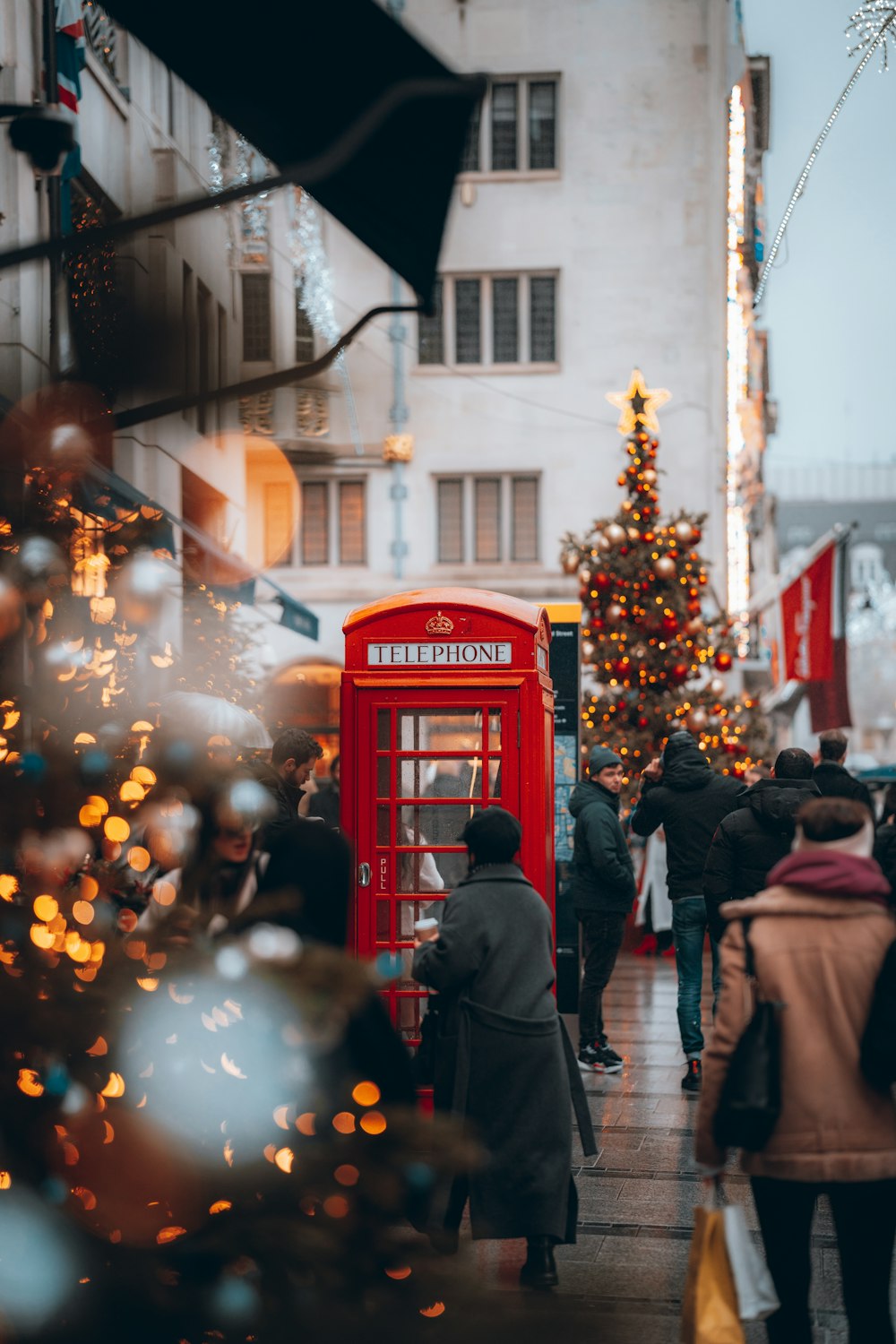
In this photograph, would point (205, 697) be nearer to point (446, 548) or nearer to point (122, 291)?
point (122, 291)

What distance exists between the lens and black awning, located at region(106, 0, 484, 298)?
13.7 feet

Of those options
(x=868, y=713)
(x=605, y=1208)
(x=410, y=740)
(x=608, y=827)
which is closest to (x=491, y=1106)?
(x=605, y=1208)

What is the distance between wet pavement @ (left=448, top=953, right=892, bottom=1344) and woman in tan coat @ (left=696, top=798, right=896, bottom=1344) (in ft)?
1.94

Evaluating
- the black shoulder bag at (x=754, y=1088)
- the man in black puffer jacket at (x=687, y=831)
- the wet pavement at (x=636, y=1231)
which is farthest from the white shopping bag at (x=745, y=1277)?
the man in black puffer jacket at (x=687, y=831)

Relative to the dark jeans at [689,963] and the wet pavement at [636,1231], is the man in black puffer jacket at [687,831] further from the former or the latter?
the wet pavement at [636,1231]

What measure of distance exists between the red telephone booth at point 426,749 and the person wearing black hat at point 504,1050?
2364 mm

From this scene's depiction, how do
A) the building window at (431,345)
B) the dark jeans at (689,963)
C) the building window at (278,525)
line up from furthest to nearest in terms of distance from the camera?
the building window at (431,345)
the building window at (278,525)
the dark jeans at (689,963)

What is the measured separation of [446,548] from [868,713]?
96745 mm

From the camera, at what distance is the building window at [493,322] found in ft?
92.5

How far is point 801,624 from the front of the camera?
23.5 meters

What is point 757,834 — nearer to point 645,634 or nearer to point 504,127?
point 645,634

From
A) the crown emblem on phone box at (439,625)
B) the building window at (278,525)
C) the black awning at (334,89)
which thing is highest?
the building window at (278,525)

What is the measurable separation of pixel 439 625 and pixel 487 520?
19.9 m

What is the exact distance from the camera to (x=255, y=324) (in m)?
4.39
